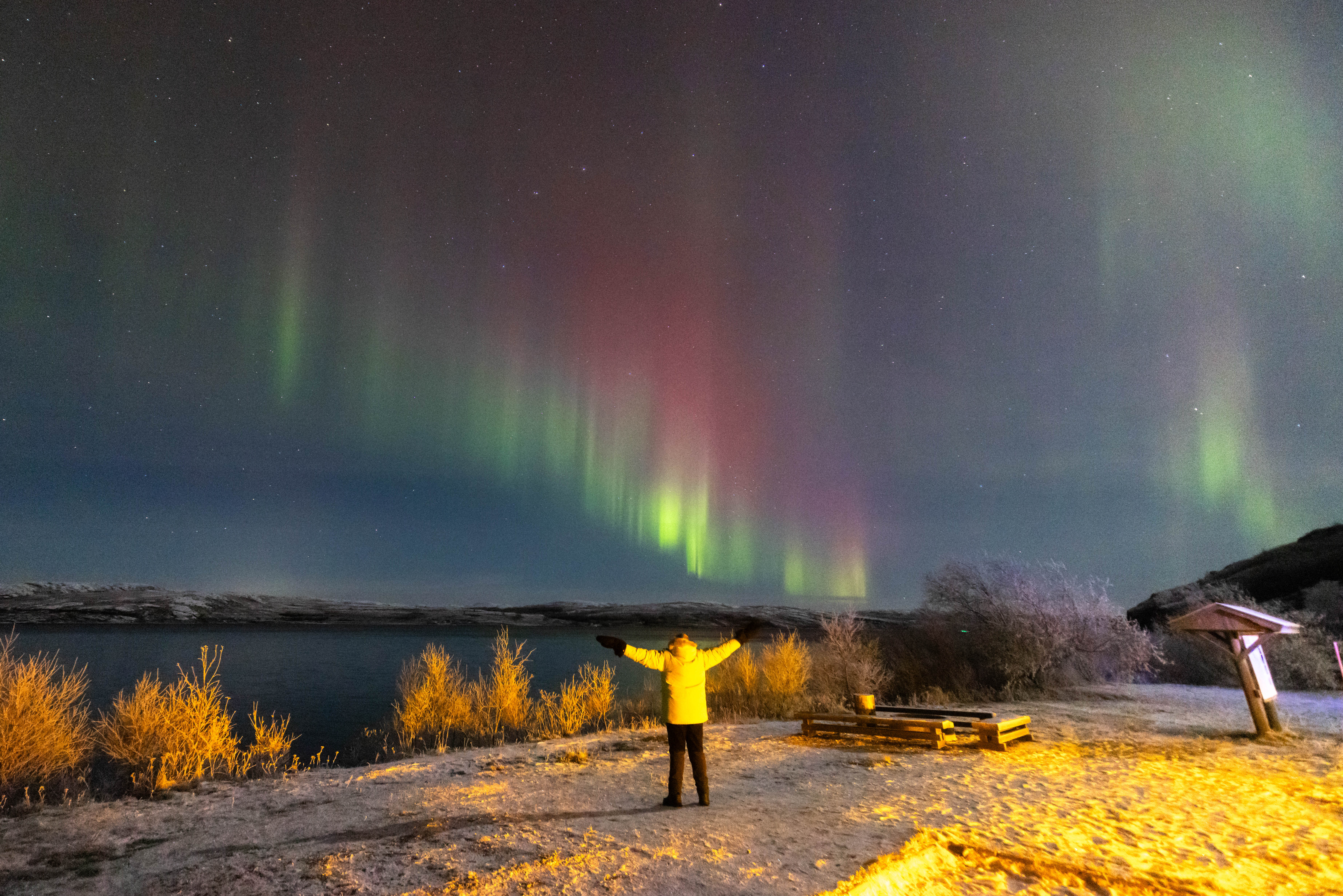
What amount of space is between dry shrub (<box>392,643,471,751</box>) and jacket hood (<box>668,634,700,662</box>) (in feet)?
31.8

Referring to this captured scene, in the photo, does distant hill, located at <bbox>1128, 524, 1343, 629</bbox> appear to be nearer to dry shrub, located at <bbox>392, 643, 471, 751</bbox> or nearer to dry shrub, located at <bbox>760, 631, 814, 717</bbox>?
dry shrub, located at <bbox>760, 631, 814, 717</bbox>

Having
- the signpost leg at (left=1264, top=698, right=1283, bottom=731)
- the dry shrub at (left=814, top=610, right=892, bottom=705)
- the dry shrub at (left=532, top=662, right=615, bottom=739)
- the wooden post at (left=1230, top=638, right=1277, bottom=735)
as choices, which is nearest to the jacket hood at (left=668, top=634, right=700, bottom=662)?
the dry shrub at (left=532, top=662, right=615, bottom=739)

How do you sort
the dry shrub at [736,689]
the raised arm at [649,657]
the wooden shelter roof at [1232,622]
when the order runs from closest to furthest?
the raised arm at [649,657] < the wooden shelter roof at [1232,622] < the dry shrub at [736,689]

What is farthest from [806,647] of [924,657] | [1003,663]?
[1003,663]

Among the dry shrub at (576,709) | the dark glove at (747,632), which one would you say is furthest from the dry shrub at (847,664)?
the dark glove at (747,632)

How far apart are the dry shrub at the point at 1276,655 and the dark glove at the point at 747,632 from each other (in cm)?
1433

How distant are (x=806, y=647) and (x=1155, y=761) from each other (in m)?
12.5

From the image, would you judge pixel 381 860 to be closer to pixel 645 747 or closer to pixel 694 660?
pixel 694 660

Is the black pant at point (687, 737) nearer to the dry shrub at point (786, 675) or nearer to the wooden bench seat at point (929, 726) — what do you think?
the wooden bench seat at point (929, 726)

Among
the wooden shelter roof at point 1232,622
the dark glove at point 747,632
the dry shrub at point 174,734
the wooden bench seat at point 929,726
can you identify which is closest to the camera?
the dark glove at point 747,632

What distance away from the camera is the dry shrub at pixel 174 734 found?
1011cm

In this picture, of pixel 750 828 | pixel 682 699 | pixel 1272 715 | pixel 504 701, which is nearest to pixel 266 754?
pixel 504 701

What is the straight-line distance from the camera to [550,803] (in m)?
7.30

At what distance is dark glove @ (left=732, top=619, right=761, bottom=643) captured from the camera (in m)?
7.05
